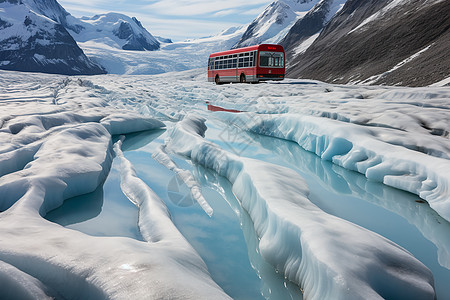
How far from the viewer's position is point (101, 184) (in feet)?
16.8

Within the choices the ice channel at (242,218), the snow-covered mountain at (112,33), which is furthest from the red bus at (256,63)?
the snow-covered mountain at (112,33)

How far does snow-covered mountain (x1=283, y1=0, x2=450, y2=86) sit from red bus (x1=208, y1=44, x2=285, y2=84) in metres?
6.77

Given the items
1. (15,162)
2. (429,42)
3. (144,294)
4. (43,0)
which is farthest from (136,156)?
(43,0)

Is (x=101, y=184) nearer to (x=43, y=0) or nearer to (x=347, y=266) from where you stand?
(x=347, y=266)

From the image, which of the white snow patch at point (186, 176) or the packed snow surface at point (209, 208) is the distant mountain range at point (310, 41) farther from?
the white snow patch at point (186, 176)

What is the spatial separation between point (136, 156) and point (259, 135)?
155 inches

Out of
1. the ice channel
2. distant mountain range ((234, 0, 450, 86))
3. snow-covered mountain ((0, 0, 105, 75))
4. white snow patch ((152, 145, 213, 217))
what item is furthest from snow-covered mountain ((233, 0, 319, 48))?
the ice channel

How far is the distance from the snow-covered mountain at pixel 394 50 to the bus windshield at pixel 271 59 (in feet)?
21.8

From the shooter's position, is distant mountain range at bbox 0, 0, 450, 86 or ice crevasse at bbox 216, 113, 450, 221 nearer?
ice crevasse at bbox 216, 113, 450, 221

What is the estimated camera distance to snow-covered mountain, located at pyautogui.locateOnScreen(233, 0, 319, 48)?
84.1 meters

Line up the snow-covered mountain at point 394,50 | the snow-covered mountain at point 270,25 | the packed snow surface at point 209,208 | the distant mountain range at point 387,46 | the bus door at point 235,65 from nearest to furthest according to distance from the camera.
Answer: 1. the packed snow surface at point 209,208
2. the snow-covered mountain at point 394,50
3. the distant mountain range at point 387,46
4. the bus door at point 235,65
5. the snow-covered mountain at point 270,25

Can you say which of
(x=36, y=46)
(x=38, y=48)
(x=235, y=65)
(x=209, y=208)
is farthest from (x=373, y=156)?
(x=36, y=46)

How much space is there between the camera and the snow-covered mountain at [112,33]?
452 ft

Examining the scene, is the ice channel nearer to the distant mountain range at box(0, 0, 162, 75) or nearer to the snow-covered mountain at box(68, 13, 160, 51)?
the distant mountain range at box(0, 0, 162, 75)
